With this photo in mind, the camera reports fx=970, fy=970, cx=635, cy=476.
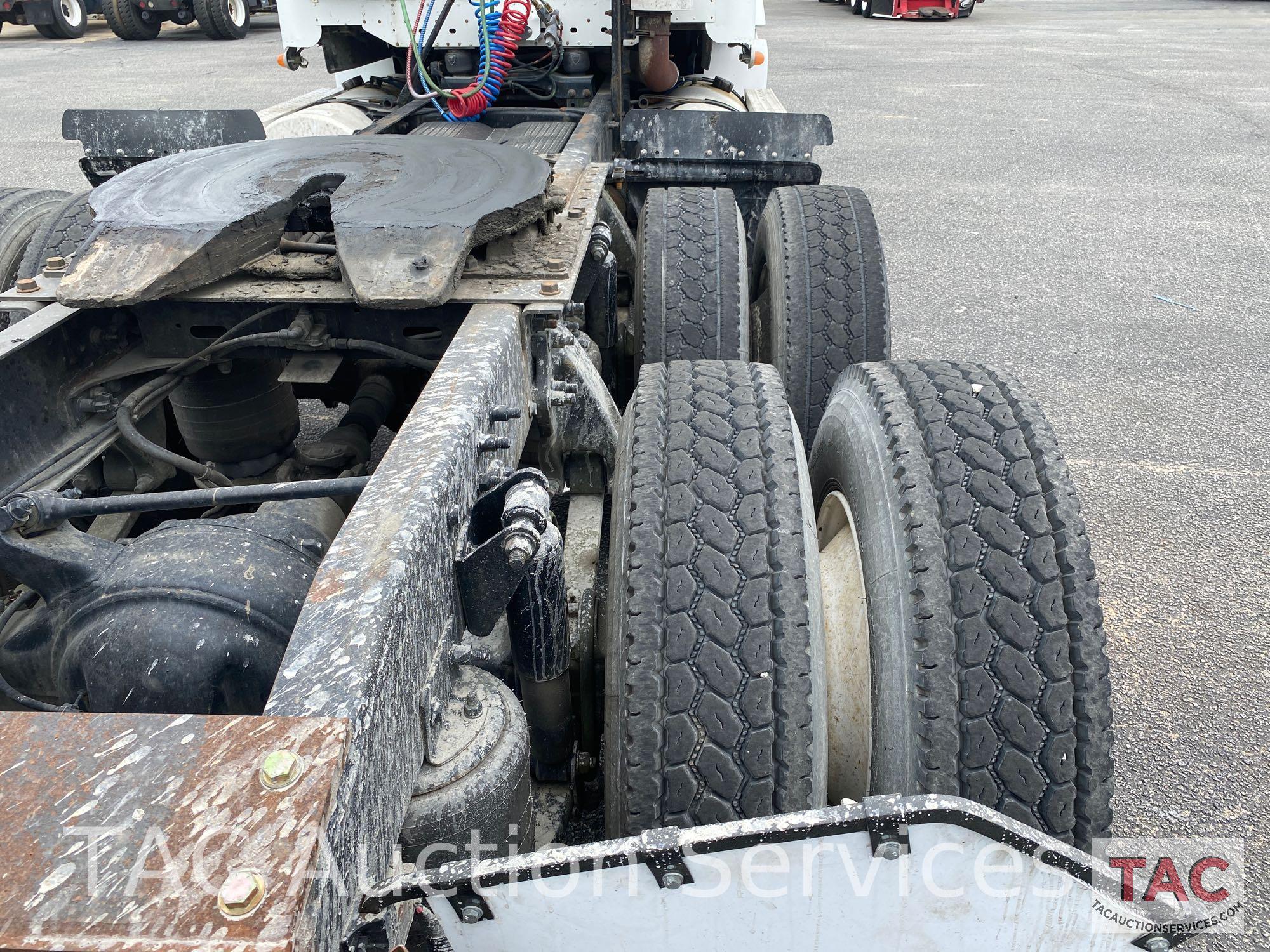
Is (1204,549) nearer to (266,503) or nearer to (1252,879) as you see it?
(1252,879)

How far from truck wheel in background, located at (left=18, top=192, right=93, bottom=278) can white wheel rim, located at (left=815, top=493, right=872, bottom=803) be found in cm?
254

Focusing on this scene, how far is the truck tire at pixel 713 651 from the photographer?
4.99 feet

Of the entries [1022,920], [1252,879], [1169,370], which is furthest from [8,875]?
[1169,370]

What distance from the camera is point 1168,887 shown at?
1.28 metres

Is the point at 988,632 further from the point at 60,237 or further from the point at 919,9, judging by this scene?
the point at 919,9

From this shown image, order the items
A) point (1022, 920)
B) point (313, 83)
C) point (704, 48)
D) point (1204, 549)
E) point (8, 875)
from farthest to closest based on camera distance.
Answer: point (313, 83)
point (704, 48)
point (1204, 549)
point (1022, 920)
point (8, 875)

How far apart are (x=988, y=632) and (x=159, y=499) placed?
4.78 feet

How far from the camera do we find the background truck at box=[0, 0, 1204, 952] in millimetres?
965

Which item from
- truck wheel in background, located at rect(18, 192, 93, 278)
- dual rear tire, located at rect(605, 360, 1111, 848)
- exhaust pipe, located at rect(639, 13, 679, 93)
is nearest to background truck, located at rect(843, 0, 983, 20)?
exhaust pipe, located at rect(639, 13, 679, 93)

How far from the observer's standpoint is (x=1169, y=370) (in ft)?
15.3

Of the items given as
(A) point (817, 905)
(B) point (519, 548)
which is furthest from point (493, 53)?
(A) point (817, 905)

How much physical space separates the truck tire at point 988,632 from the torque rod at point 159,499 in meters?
0.95

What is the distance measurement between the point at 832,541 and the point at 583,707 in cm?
63

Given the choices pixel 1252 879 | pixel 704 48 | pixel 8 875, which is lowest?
pixel 1252 879
